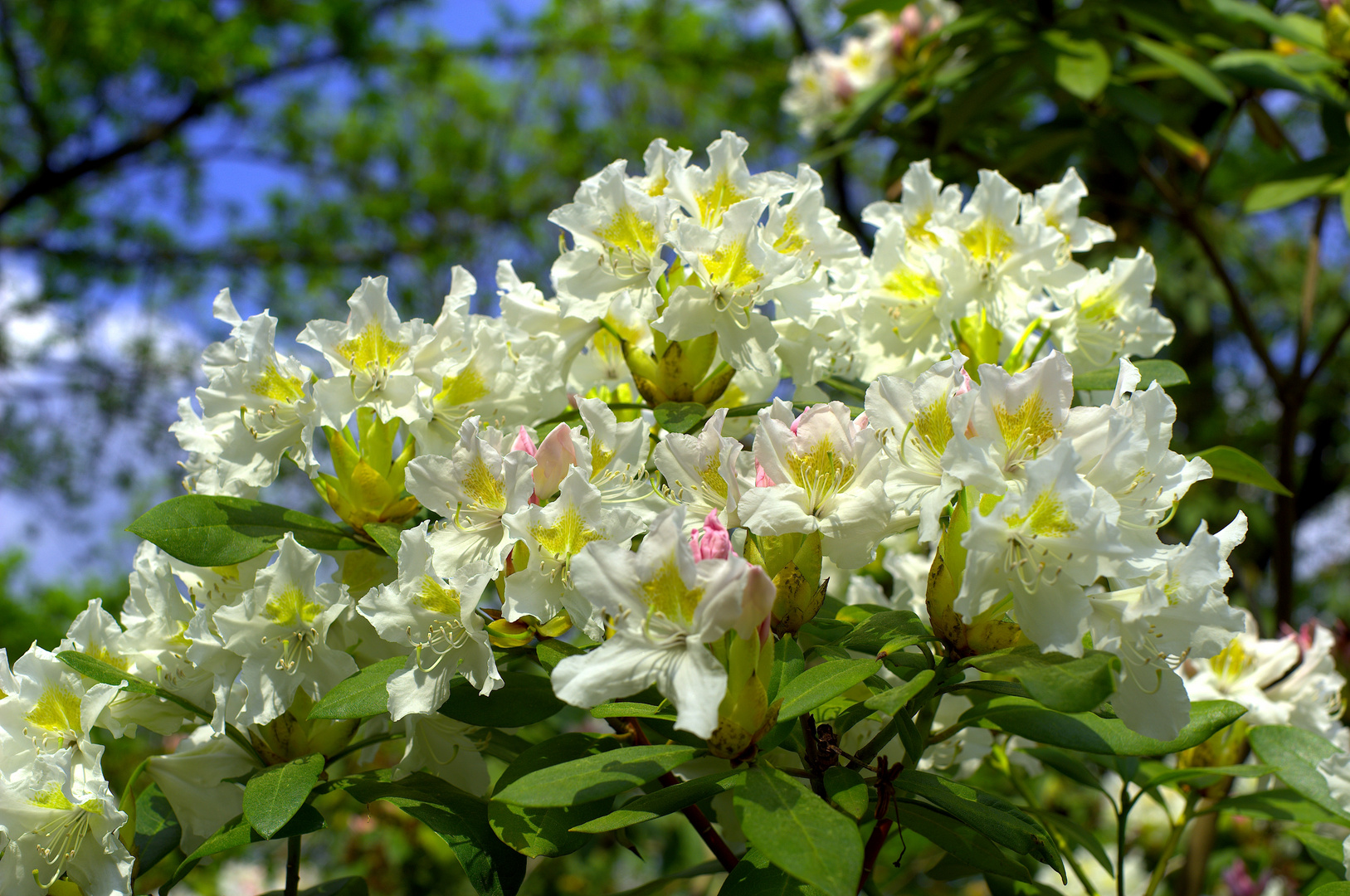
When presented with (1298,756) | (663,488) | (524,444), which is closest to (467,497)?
(524,444)

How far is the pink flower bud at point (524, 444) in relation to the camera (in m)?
0.99

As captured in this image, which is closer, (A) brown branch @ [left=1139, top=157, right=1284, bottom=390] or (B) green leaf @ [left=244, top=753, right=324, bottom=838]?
(B) green leaf @ [left=244, top=753, right=324, bottom=838]

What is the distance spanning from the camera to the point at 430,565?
98cm

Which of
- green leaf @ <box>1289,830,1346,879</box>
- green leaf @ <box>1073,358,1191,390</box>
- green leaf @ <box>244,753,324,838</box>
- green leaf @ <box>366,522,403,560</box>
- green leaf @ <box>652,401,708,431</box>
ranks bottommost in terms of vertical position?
green leaf @ <box>1289,830,1346,879</box>

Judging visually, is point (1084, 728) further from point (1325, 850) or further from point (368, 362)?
point (368, 362)

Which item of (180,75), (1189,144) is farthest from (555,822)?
(180,75)

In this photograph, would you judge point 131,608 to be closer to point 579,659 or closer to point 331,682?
point 331,682

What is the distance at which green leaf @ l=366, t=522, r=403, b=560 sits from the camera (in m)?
1.06

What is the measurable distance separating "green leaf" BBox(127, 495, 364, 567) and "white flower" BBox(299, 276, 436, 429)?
139mm

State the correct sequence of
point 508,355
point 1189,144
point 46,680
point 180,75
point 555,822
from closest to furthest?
point 555,822 < point 46,680 < point 508,355 < point 1189,144 < point 180,75

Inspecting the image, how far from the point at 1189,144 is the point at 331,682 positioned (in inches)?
84.2

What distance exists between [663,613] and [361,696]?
36cm

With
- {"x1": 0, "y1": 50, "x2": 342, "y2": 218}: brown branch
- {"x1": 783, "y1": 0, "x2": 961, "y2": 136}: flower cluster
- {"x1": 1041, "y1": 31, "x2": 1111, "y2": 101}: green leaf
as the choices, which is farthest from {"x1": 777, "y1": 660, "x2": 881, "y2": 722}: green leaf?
{"x1": 0, "y1": 50, "x2": 342, "y2": 218}: brown branch

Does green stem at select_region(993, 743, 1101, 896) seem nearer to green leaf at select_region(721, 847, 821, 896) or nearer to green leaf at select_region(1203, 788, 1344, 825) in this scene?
green leaf at select_region(1203, 788, 1344, 825)
